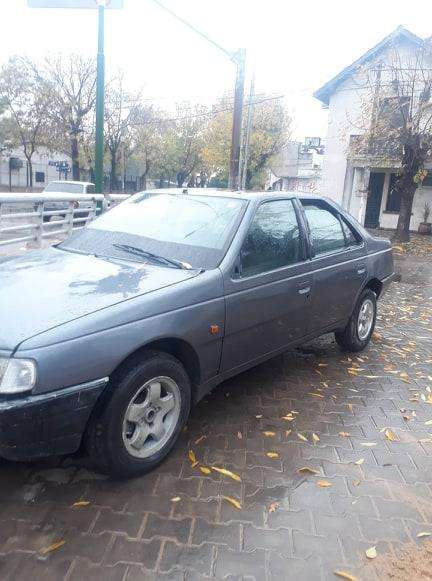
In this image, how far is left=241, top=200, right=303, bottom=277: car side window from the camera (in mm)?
3609

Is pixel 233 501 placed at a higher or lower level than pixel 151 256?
lower

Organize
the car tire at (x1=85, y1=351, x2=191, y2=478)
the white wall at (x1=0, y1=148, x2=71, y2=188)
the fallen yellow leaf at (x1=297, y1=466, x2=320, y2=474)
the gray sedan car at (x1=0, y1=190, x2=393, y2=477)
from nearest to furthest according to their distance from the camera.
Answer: the gray sedan car at (x1=0, y1=190, x2=393, y2=477) → the car tire at (x1=85, y1=351, x2=191, y2=478) → the fallen yellow leaf at (x1=297, y1=466, x2=320, y2=474) → the white wall at (x1=0, y1=148, x2=71, y2=188)

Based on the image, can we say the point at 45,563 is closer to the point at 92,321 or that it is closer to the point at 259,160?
the point at 92,321

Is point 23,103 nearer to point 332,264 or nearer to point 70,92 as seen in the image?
point 70,92

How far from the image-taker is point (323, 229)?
4586mm

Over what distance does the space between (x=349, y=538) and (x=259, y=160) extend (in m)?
34.5

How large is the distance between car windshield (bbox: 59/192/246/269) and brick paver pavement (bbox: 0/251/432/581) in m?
1.28

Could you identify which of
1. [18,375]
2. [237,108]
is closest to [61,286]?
[18,375]

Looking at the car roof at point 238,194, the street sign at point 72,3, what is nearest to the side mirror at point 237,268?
the car roof at point 238,194

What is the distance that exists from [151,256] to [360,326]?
2.72 m

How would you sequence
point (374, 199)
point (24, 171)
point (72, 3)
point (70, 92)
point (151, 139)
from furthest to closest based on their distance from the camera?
point (24, 171) < point (151, 139) < point (70, 92) < point (374, 199) < point (72, 3)

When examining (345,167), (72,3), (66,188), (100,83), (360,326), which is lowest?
(360,326)

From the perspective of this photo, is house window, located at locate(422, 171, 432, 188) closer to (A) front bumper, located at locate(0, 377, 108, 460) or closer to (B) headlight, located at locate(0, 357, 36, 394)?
(A) front bumper, located at locate(0, 377, 108, 460)

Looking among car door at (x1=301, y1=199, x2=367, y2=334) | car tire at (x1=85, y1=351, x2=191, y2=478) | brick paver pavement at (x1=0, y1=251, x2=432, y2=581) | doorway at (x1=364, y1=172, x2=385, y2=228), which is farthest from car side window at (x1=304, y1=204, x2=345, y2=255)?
doorway at (x1=364, y1=172, x2=385, y2=228)
